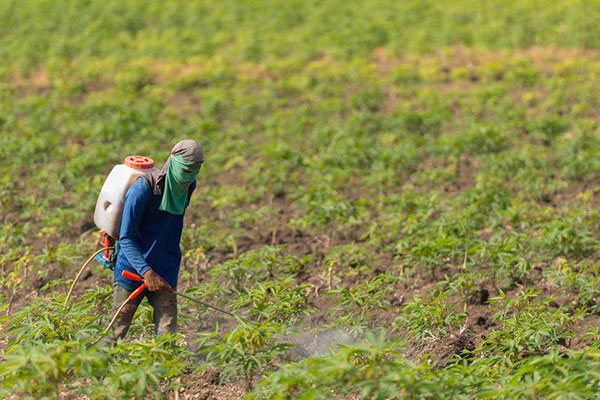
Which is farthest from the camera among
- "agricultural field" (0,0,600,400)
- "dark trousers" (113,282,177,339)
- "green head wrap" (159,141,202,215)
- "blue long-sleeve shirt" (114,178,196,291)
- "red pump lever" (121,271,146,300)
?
"dark trousers" (113,282,177,339)

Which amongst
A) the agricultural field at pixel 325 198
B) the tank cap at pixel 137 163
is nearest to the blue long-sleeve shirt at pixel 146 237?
the tank cap at pixel 137 163

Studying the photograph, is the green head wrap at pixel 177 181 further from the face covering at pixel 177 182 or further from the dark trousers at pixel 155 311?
the dark trousers at pixel 155 311

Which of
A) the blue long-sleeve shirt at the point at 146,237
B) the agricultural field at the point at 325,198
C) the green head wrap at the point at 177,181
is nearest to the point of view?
the agricultural field at the point at 325,198

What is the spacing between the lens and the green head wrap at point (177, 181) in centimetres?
535

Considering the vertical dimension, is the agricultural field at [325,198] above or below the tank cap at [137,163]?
below

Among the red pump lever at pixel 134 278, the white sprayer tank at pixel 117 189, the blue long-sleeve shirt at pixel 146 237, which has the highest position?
the white sprayer tank at pixel 117 189

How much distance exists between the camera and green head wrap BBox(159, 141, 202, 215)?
535 centimetres

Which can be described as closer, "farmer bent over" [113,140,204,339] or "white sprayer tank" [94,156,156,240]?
"farmer bent over" [113,140,204,339]

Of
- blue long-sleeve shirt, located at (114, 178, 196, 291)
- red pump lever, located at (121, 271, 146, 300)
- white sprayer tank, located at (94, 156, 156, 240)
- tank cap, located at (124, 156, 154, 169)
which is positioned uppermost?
tank cap, located at (124, 156, 154, 169)

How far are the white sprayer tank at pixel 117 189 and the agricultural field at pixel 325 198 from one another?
622mm

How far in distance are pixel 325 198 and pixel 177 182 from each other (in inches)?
147

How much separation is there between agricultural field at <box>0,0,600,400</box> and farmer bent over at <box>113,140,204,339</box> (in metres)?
0.29

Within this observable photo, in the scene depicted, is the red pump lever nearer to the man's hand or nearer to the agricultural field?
the man's hand

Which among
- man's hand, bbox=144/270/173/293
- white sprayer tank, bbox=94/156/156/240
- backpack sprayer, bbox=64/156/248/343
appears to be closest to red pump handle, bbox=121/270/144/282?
backpack sprayer, bbox=64/156/248/343
